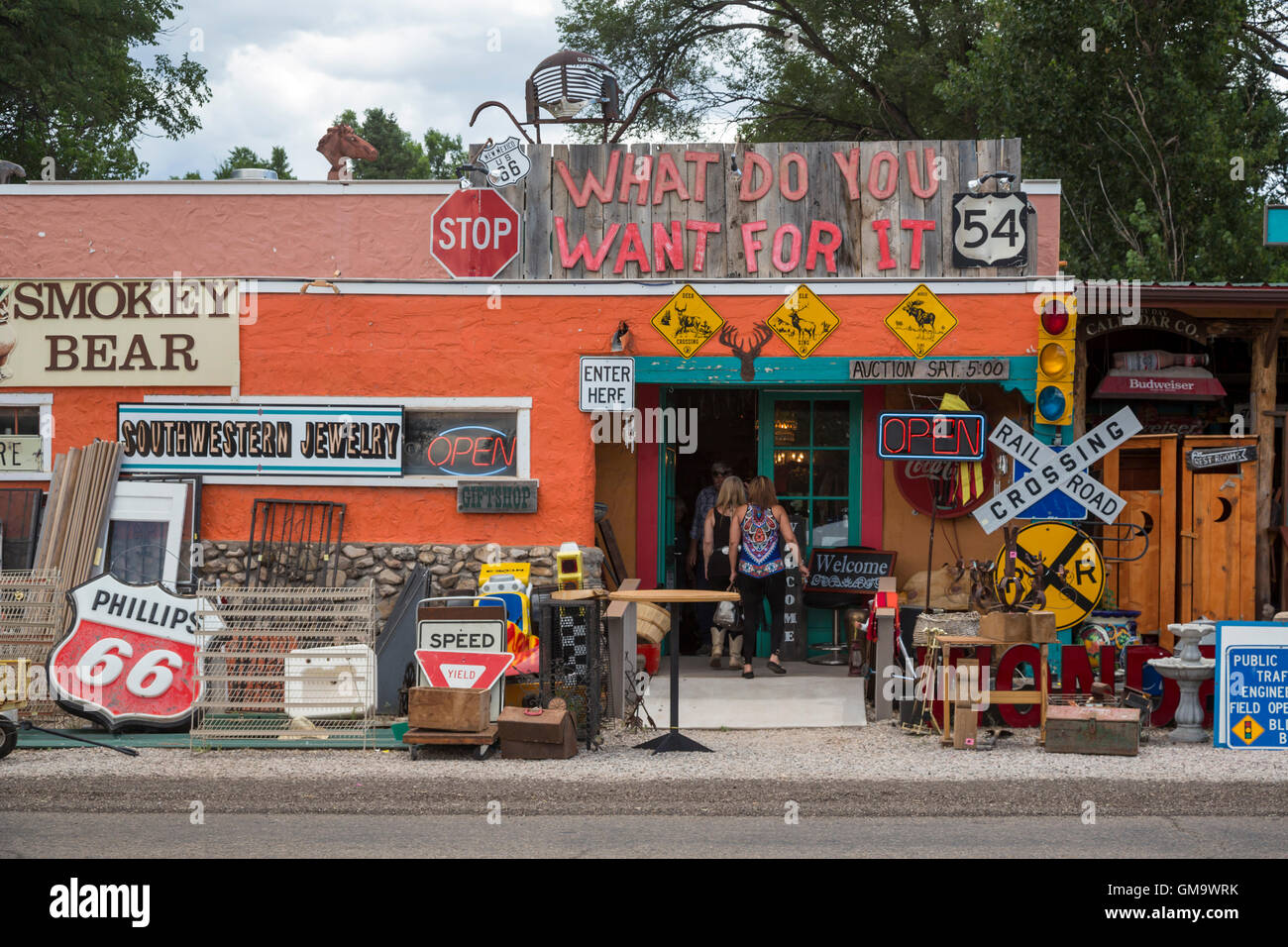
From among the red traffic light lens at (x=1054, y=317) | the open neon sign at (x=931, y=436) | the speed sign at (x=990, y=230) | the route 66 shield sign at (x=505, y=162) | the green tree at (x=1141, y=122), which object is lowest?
the open neon sign at (x=931, y=436)

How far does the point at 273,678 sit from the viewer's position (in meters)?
10.1

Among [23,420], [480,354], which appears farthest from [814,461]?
[23,420]

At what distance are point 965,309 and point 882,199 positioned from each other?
4.80 ft

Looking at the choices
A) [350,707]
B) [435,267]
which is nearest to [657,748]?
[350,707]

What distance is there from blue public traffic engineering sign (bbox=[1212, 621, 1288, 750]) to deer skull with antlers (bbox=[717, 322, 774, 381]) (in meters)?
4.82

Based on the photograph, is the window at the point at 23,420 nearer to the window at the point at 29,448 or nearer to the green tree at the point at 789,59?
the window at the point at 29,448

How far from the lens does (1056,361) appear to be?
12.0 m

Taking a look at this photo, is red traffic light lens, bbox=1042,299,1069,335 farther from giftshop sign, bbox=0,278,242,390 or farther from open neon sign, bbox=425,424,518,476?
giftshop sign, bbox=0,278,242,390

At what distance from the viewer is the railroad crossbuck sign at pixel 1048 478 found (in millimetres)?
10984

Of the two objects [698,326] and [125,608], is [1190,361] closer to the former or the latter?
[698,326]

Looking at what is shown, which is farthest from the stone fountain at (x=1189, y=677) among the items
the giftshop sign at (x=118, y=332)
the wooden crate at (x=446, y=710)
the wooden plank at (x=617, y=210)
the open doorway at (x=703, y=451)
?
the giftshop sign at (x=118, y=332)

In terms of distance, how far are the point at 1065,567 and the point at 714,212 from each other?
4.90 m

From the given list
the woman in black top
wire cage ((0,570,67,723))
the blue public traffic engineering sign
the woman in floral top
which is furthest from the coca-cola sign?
wire cage ((0,570,67,723))

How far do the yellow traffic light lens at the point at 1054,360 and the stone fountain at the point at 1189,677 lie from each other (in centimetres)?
281
